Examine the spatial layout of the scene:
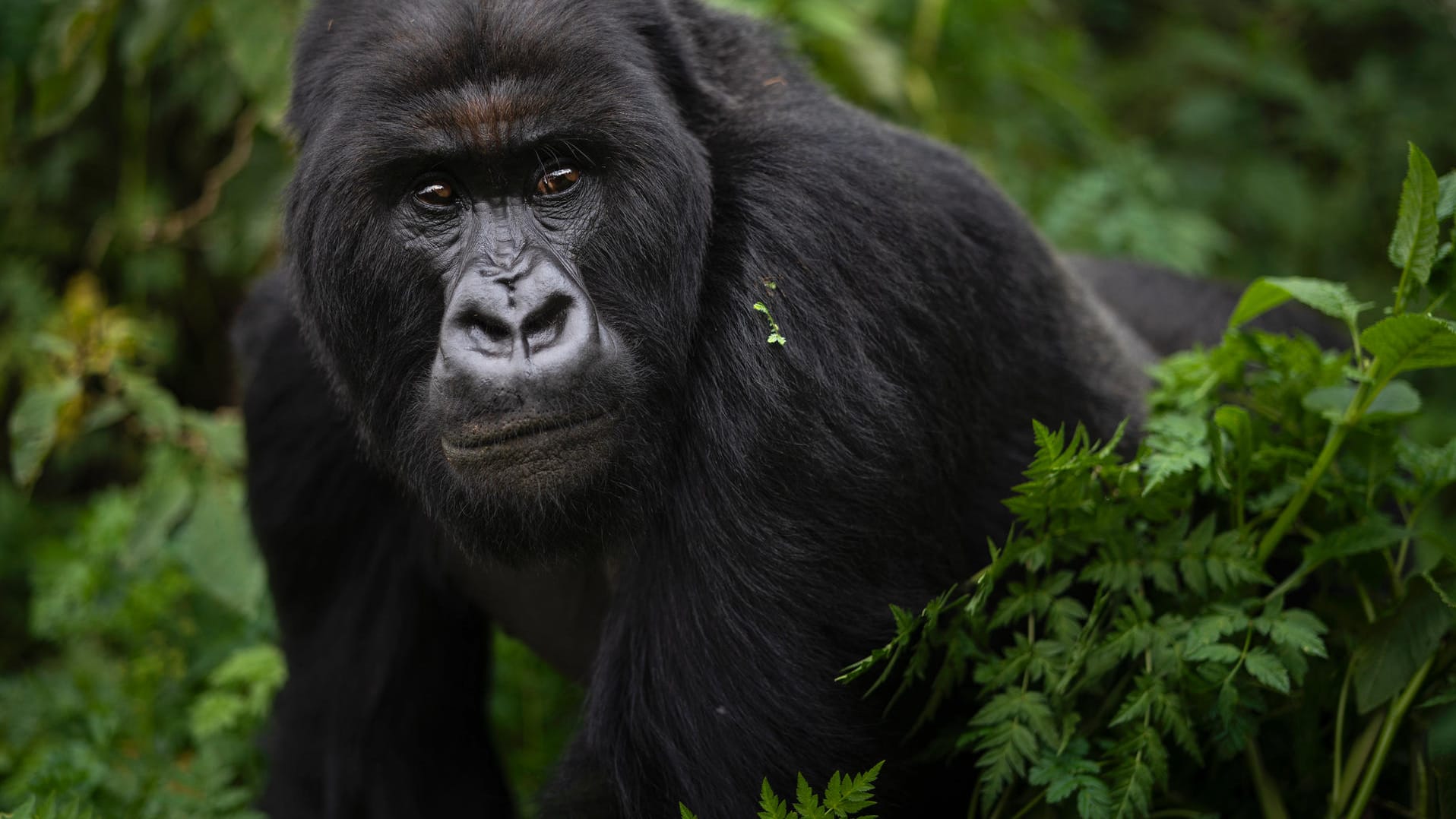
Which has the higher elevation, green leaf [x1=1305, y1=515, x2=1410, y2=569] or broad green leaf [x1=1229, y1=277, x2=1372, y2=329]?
broad green leaf [x1=1229, y1=277, x2=1372, y2=329]

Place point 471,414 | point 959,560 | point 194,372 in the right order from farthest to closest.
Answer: point 194,372 < point 959,560 < point 471,414

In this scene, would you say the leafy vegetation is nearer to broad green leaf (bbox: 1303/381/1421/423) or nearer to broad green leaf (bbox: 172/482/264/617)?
broad green leaf (bbox: 1303/381/1421/423)

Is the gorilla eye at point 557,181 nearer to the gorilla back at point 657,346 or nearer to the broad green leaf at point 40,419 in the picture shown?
the gorilla back at point 657,346

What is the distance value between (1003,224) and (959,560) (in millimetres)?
831

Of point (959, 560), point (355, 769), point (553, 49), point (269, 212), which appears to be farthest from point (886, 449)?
point (269, 212)

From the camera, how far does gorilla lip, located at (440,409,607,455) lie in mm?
2449

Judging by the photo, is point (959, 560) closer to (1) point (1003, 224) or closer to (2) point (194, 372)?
(1) point (1003, 224)

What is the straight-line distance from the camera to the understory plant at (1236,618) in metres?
2.52

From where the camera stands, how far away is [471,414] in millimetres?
2463

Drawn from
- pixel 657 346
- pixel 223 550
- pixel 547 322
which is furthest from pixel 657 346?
pixel 223 550

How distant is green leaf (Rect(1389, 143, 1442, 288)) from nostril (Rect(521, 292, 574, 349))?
63.2 inches

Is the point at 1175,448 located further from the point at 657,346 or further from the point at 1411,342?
Answer: the point at 657,346

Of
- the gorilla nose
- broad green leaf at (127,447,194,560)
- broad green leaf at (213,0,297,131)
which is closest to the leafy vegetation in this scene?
the gorilla nose

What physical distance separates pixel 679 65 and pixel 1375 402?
166 cm
